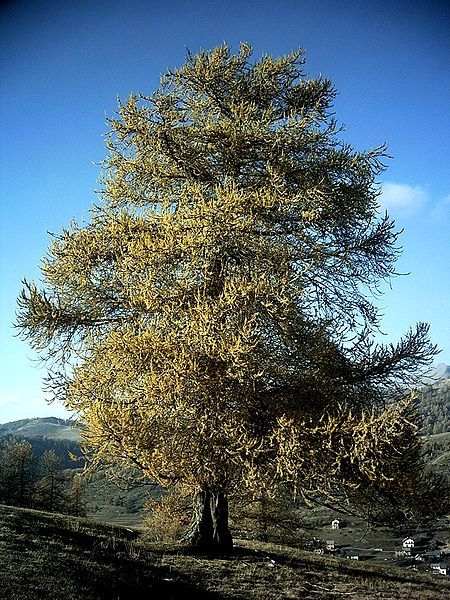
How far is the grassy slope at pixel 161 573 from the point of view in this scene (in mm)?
6195

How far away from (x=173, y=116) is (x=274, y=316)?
434 cm

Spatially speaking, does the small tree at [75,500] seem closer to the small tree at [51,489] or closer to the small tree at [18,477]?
the small tree at [51,489]

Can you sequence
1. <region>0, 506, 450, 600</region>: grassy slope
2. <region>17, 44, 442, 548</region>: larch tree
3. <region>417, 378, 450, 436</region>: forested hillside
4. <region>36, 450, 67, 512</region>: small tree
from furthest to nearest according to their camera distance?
<region>417, 378, 450, 436</region>: forested hillside
<region>36, 450, 67, 512</region>: small tree
<region>17, 44, 442, 548</region>: larch tree
<region>0, 506, 450, 600</region>: grassy slope

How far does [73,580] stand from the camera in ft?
20.6

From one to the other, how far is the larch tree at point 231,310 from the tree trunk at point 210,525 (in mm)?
29

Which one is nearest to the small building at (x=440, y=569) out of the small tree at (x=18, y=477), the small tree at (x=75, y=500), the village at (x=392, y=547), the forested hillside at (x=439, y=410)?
the village at (x=392, y=547)

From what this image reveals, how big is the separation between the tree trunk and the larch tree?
29 millimetres

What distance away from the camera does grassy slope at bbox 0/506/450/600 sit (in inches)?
244

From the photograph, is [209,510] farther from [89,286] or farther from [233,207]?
[233,207]

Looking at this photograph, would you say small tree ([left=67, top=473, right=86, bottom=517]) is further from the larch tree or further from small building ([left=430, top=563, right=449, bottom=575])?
the larch tree

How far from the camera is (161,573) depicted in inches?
295

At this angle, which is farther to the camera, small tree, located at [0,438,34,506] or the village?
small tree, located at [0,438,34,506]

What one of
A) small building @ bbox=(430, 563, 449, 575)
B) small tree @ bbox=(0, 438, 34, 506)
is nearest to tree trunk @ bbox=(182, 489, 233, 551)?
small building @ bbox=(430, 563, 449, 575)

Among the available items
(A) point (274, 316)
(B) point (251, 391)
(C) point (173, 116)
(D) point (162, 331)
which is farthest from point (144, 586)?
(C) point (173, 116)
